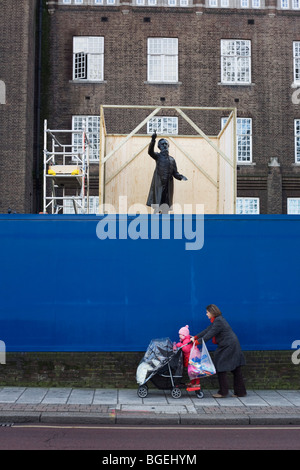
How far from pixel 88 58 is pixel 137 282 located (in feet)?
65.8

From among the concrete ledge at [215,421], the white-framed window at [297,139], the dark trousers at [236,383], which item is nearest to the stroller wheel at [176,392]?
the dark trousers at [236,383]

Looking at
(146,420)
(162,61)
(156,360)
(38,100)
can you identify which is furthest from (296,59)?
(146,420)

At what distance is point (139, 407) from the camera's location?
376 inches

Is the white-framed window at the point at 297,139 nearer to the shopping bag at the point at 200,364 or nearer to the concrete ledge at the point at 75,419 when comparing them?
the shopping bag at the point at 200,364

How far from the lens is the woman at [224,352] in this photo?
10.4 m

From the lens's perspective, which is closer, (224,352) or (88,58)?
(224,352)

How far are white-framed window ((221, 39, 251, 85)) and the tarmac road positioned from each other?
22977 millimetres

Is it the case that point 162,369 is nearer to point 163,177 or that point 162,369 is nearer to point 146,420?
point 146,420

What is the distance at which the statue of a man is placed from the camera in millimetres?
14211

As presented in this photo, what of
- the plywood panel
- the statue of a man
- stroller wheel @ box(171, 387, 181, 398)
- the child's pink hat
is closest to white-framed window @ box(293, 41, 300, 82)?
the plywood panel

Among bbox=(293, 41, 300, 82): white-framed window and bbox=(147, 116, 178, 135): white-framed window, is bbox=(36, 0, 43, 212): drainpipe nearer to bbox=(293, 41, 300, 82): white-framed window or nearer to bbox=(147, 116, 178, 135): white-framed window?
bbox=(147, 116, 178, 135): white-framed window

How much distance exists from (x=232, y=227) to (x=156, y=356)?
3.00 metres

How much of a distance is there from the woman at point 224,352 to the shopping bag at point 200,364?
0.17 meters

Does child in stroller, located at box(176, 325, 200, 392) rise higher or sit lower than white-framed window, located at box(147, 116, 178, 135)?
lower
